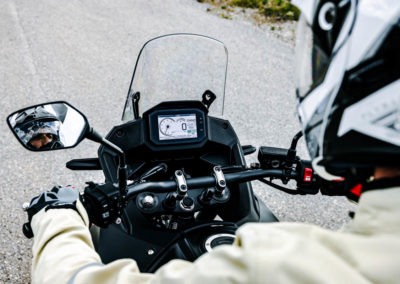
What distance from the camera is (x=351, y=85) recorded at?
1098mm

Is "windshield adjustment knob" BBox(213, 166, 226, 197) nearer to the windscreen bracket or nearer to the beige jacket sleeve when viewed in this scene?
the windscreen bracket

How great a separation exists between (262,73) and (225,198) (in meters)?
4.01

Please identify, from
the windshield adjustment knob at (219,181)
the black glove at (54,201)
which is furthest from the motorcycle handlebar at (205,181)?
the black glove at (54,201)

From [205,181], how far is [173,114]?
38 centimetres

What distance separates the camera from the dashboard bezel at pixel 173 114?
1893 mm

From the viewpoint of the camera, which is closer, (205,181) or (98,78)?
(205,181)

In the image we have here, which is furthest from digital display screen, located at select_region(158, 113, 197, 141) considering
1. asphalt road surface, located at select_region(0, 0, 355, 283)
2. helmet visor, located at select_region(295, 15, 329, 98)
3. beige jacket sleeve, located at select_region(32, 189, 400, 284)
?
asphalt road surface, located at select_region(0, 0, 355, 283)

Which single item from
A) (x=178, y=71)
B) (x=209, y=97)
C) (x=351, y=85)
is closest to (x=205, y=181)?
(x=209, y=97)

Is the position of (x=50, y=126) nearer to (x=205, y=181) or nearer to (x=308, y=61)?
(x=205, y=181)

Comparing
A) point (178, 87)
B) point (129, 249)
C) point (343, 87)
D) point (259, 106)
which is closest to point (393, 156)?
point (343, 87)

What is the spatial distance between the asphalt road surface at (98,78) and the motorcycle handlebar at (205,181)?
5.14ft

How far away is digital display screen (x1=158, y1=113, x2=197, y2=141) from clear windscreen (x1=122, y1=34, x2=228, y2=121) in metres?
0.11

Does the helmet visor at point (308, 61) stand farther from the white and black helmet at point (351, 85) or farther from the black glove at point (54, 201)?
the black glove at point (54, 201)

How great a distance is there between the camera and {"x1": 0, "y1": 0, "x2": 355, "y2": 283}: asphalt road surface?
3477 mm
